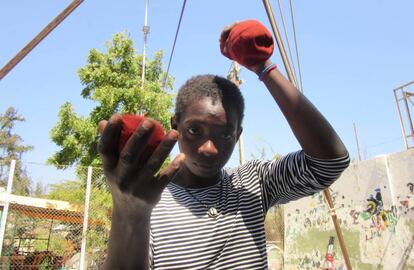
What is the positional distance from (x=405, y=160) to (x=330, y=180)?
524 centimetres

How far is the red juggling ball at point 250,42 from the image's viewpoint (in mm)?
1101

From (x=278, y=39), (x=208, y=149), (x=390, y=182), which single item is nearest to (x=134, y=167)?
(x=208, y=149)

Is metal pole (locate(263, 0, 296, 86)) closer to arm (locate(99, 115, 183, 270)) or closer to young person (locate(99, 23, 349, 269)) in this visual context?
young person (locate(99, 23, 349, 269))

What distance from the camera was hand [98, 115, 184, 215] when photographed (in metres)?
0.72

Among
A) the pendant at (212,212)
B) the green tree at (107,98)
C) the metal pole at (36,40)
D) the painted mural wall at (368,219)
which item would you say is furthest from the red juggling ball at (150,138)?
the green tree at (107,98)

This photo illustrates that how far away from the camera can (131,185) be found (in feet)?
2.45

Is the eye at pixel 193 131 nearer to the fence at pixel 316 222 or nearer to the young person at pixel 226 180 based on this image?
the young person at pixel 226 180

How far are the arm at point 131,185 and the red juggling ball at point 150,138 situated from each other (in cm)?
1

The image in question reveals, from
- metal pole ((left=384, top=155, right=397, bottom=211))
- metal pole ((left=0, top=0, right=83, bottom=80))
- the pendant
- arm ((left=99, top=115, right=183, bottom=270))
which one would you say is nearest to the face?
the pendant

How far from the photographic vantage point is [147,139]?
28.4 inches

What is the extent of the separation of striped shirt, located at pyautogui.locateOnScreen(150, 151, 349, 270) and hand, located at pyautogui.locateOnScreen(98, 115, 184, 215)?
1.44ft

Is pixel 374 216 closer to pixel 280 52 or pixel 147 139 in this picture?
pixel 280 52

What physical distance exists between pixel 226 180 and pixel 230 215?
0.19 m

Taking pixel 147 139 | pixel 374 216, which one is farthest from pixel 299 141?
pixel 374 216
